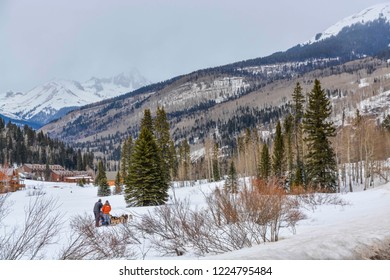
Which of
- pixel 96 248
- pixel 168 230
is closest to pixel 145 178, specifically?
pixel 168 230

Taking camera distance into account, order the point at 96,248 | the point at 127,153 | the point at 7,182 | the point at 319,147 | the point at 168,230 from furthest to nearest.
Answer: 1. the point at 127,153
2. the point at 319,147
3. the point at 7,182
4. the point at 168,230
5. the point at 96,248

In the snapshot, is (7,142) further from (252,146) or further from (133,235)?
(133,235)

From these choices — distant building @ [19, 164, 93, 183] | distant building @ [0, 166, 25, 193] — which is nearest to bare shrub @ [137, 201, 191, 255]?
distant building @ [0, 166, 25, 193]

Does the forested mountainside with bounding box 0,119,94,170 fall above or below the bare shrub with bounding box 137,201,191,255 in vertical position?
below

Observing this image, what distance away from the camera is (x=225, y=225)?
25.0ft

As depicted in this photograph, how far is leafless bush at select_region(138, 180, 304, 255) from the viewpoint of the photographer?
6.75m

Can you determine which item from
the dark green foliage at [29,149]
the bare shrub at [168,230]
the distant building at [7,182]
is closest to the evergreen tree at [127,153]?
the distant building at [7,182]

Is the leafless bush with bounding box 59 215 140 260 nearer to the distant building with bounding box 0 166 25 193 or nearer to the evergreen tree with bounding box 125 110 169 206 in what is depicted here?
the distant building with bounding box 0 166 25 193

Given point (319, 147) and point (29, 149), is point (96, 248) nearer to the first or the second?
point (319, 147)

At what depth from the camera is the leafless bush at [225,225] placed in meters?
6.75

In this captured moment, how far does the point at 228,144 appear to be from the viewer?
147 m
